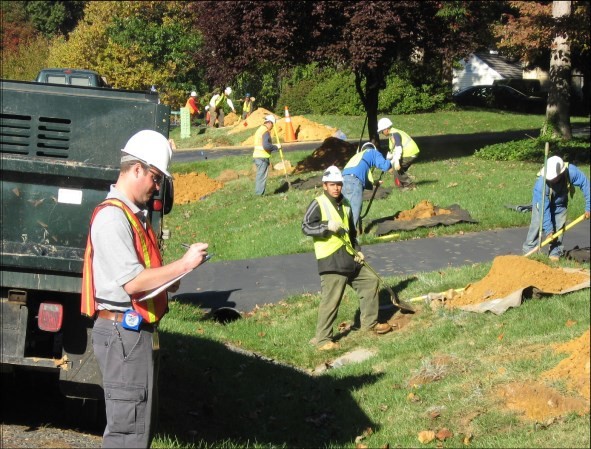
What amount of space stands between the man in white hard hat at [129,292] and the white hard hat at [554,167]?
8423mm

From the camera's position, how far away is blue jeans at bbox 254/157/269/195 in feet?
72.3

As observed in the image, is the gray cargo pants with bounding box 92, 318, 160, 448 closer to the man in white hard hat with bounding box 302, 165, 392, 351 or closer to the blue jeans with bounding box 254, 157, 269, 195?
the man in white hard hat with bounding box 302, 165, 392, 351

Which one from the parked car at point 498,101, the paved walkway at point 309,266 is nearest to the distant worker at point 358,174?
the paved walkway at point 309,266

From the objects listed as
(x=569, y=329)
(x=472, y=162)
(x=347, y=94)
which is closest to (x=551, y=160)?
(x=569, y=329)

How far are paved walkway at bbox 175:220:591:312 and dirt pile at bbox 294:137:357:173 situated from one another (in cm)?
930

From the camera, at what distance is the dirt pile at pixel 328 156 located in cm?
2492

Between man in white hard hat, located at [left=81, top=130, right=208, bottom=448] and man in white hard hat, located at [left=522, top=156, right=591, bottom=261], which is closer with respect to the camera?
man in white hard hat, located at [left=81, top=130, right=208, bottom=448]

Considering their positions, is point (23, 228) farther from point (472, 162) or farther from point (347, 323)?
point (472, 162)

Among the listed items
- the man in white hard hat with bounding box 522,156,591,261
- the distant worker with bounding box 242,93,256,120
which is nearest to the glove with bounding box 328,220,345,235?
the man in white hard hat with bounding box 522,156,591,261

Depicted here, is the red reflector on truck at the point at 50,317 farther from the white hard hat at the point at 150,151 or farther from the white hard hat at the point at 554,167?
the white hard hat at the point at 554,167

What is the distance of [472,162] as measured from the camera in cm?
2320

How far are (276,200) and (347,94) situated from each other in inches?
812

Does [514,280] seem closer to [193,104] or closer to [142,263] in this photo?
[142,263]

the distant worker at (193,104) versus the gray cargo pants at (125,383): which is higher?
the gray cargo pants at (125,383)
